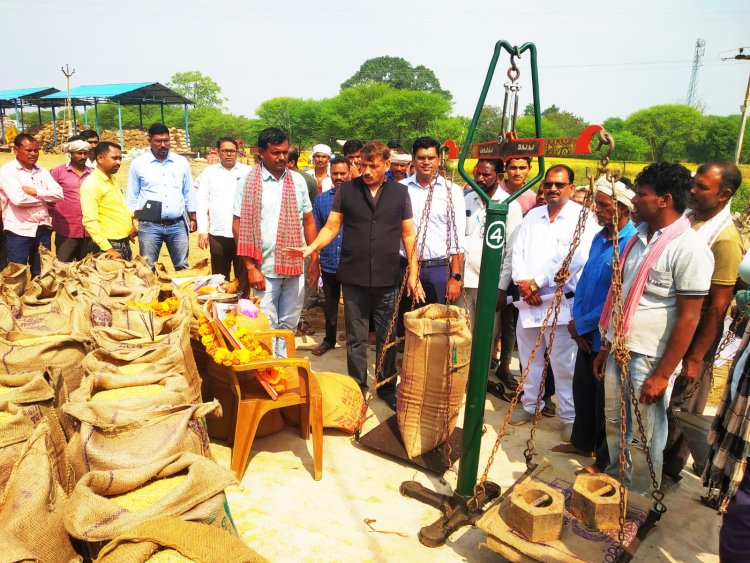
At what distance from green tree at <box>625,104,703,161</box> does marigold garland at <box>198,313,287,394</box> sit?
56.0m

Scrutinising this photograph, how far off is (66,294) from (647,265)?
3967mm

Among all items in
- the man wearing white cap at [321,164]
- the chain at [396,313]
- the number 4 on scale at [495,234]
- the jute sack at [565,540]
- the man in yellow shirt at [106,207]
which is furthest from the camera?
the man wearing white cap at [321,164]

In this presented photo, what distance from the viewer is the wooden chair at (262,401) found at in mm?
3188

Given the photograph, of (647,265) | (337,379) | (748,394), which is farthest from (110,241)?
(748,394)

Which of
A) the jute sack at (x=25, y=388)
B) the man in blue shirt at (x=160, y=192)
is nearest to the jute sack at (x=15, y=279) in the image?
the man in blue shirt at (x=160, y=192)

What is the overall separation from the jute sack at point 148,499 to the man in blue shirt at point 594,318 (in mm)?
2455

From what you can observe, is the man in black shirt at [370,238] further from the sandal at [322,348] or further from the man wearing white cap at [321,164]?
the man wearing white cap at [321,164]

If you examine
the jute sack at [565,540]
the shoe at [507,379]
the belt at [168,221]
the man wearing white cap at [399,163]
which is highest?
the man wearing white cap at [399,163]

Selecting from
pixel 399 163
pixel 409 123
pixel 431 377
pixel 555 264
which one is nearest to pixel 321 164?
pixel 399 163

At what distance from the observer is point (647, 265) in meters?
2.76

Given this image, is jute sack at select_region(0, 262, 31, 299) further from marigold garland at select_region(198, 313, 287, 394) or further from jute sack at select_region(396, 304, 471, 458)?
jute sack at select_region(396, 304, 471, 458)

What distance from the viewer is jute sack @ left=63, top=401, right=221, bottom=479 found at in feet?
7.39

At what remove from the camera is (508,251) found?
4.68 meters

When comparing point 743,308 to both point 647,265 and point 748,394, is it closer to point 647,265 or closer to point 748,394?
point 647,265
